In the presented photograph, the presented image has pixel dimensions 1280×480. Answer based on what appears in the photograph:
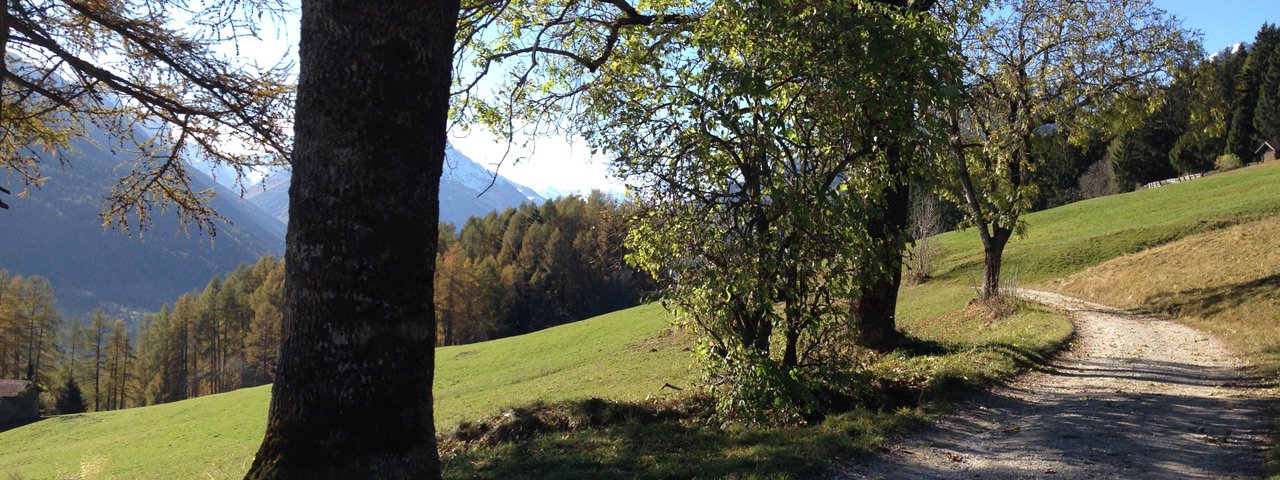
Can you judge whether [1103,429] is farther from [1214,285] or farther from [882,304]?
[1214,285]

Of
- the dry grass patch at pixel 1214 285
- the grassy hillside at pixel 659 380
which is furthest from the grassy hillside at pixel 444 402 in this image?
the dry grass patch at pixel 1214 285

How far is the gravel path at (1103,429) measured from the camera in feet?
20.9

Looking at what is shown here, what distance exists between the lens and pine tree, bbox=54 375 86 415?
213ft

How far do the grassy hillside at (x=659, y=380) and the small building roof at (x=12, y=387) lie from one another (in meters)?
4.01

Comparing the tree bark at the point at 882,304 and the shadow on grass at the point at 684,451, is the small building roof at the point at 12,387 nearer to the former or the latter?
the shadow on grass at the point at 684,451

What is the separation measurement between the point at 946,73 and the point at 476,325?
3111 inches

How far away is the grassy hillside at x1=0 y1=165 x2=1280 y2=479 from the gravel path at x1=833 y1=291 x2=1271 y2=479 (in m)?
0.50

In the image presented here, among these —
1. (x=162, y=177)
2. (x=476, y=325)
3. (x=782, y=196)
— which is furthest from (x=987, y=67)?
(x=476, y=325)

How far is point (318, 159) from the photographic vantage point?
158 inches

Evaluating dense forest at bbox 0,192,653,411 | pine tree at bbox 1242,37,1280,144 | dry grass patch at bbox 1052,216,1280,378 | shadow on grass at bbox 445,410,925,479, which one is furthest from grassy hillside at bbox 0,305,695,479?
pine tree at bbox 1242,37,1280,144

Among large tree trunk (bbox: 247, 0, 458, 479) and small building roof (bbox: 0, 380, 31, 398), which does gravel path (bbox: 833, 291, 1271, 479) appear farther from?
small building roof (bbox: 0, 380, 31, 398)

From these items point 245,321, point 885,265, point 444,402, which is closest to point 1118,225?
point 444,402

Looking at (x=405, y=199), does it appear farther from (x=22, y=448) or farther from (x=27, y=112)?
(x=22, y=448)

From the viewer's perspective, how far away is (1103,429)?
768cm
